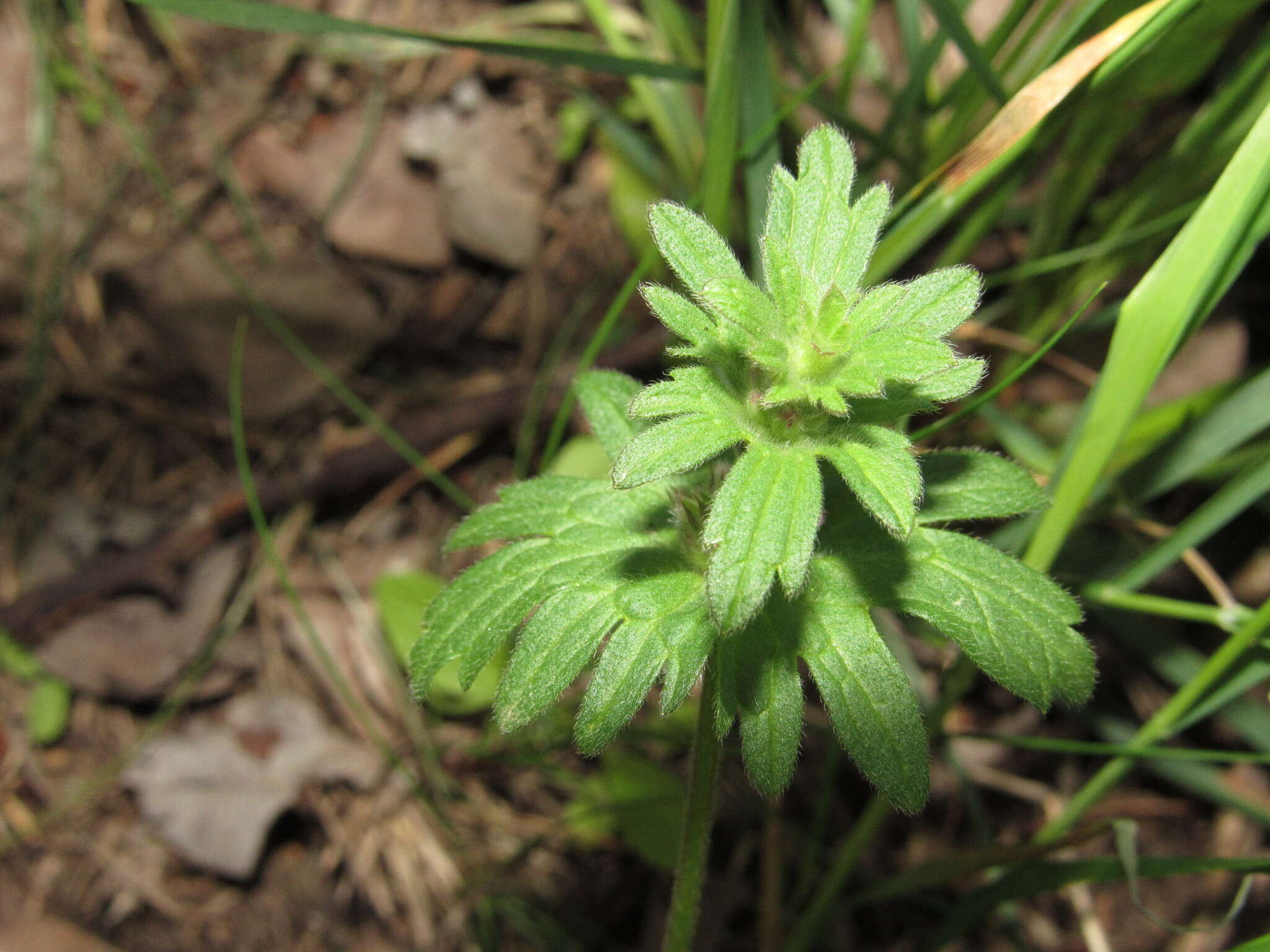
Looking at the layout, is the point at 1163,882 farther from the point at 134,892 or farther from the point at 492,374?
the point at 134,892

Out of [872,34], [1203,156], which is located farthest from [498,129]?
[1203,156]

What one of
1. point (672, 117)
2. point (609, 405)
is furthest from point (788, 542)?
point (672, 117)

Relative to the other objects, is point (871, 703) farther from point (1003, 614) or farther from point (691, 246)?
point (691, 246)

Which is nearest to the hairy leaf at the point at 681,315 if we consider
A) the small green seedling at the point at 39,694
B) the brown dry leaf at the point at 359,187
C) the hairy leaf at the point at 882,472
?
the hairy leaf at the point at 882,472

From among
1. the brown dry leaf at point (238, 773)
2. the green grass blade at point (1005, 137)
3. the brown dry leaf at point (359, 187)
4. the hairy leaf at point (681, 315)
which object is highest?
the green grass blade at point (1005, 137)

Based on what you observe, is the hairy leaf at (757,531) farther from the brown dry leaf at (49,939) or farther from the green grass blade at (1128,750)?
the brown dry leaf at (49,939)

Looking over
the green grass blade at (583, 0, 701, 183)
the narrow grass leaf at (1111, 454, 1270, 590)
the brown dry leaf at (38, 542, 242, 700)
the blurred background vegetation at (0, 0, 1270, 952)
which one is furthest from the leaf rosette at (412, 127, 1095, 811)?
the brown dry leaf at (38, 542, 242, 700)
